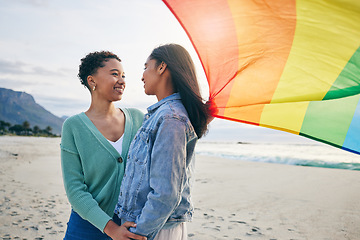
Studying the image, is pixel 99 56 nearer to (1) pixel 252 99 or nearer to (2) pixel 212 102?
(2) pixel 212 102

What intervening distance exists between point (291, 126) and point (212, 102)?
1.80ft

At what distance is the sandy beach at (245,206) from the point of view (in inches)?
164

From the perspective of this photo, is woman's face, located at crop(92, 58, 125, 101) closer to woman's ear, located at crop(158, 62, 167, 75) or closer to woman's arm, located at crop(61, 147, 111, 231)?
woman's arm, located at crop(61, 147, 111, 231)

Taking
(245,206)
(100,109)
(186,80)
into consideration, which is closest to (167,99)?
(186,80)

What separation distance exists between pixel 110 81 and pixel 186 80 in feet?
2.61

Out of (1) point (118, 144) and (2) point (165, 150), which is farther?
(1) point (118, 144)

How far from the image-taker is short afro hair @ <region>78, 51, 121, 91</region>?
2.03 m

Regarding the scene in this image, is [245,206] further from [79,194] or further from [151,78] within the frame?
[151,78]

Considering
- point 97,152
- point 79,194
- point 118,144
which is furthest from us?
point 118,144

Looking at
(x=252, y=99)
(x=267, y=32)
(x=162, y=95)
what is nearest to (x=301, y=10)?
(x=267, y=32)

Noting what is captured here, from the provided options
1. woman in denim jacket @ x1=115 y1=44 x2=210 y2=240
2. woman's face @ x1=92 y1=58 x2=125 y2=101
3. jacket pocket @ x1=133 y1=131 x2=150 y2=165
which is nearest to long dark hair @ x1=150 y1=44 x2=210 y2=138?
woman in denim jacket @ x1=115 y1=44 x2=210 y2=240

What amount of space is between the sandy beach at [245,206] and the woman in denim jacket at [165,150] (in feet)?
9.75

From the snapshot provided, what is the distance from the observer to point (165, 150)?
1195 mm

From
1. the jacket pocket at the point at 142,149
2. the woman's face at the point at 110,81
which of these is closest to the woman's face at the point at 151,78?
the jacket pocket at the point at 142,149
